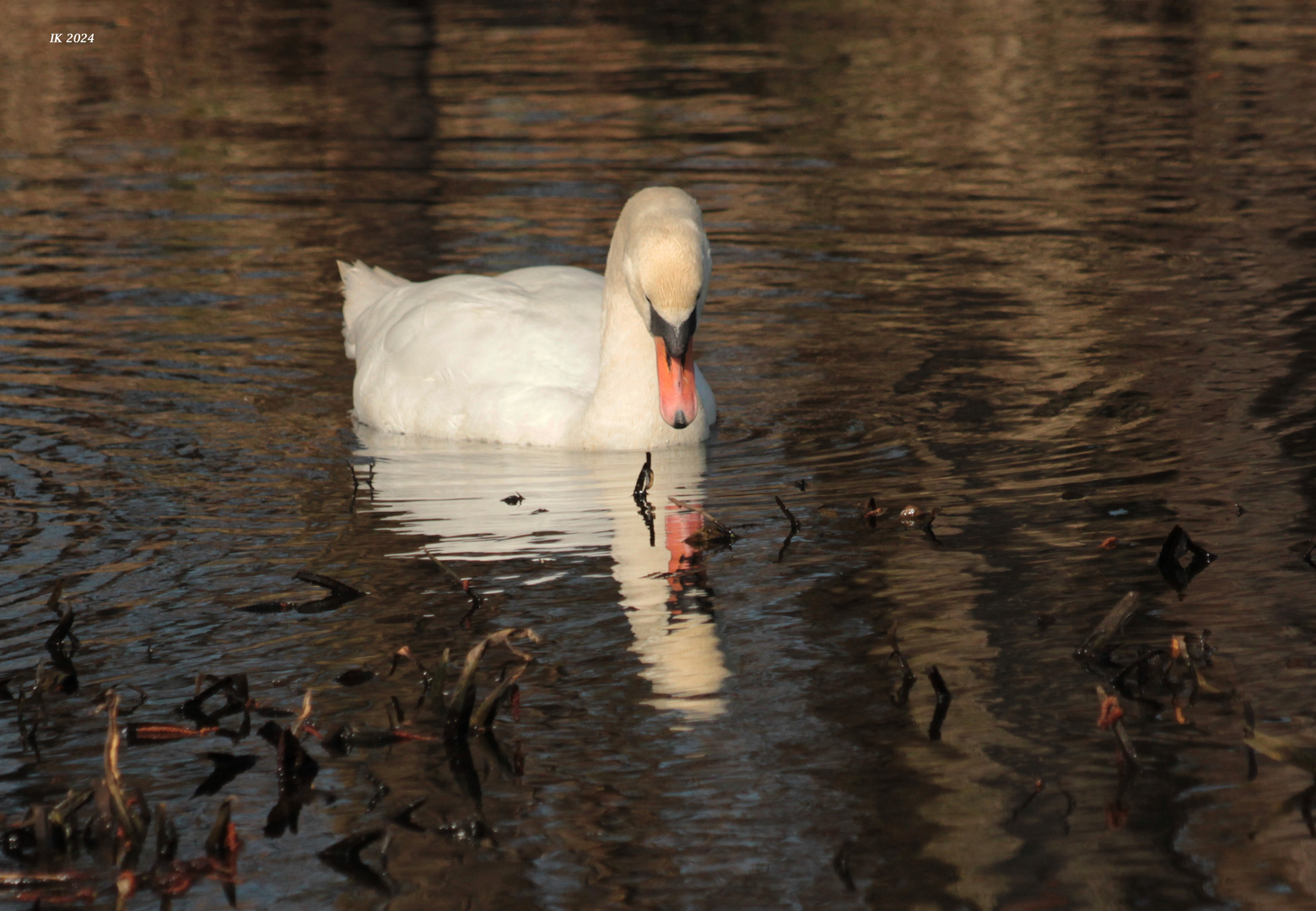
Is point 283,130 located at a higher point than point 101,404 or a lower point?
higher

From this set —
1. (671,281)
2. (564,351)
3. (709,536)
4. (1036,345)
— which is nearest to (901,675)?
(709,536)

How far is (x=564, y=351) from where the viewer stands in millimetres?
8266

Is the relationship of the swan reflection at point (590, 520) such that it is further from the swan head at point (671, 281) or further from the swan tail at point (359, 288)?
the swan tail at point (359, 288)

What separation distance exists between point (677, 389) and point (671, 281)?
0.46 metres

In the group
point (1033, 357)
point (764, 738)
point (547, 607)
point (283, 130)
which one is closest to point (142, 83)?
point (283, 130)

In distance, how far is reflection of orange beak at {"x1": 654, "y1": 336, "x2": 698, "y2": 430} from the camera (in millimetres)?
7227

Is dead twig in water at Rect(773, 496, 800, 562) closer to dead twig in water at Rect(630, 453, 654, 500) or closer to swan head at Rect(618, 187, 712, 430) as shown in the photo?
dead twig in water at Rect(630, 453, 654, 500)

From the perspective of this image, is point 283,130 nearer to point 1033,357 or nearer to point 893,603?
point 1033,357

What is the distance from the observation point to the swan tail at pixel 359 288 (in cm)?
958

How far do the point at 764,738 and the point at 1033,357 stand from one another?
15.2ft

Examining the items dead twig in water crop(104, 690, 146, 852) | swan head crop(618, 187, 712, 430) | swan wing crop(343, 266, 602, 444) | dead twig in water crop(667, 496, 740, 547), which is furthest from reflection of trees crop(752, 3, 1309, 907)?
dead twig in water crop(104, 690, 146, 852)

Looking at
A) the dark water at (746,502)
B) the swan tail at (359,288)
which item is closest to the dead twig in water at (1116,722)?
the dark water at (746,502)

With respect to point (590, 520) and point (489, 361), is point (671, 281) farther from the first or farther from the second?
point (489, 361)

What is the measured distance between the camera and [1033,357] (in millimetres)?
8883
